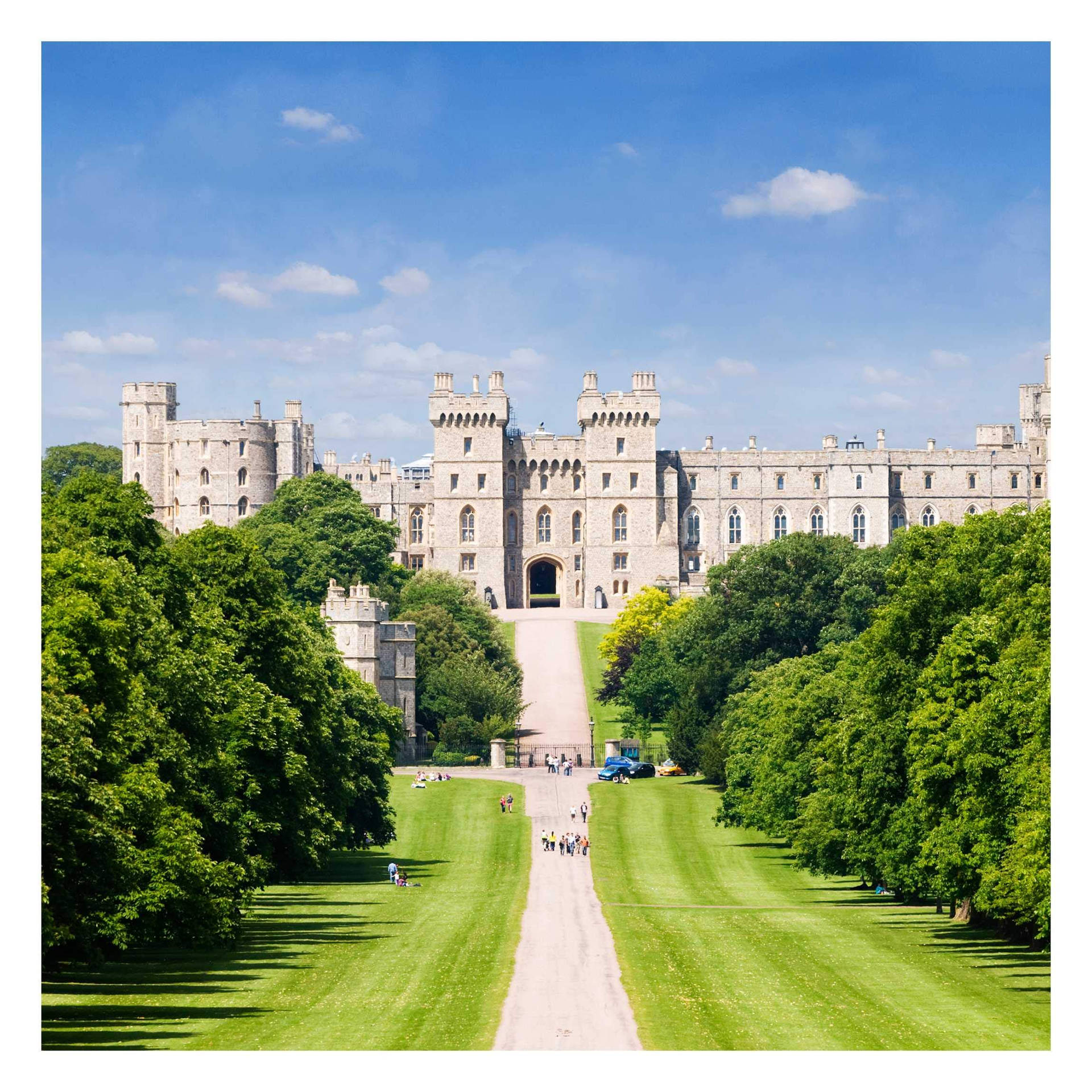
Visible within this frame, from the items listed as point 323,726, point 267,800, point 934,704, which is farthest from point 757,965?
point 323,726

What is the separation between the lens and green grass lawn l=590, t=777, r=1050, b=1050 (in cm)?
2170

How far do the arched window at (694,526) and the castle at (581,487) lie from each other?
0.26 ft

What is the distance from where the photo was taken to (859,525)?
120 metres

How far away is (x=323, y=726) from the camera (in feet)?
124

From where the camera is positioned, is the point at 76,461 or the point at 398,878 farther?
the point at 76,461

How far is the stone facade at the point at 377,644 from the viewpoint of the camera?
67.9m

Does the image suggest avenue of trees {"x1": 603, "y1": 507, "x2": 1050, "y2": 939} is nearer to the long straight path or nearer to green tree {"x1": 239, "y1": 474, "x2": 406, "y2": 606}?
the long straight path

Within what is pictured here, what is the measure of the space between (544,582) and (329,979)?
94.7 m

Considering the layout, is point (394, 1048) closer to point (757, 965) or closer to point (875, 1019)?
point (875, 1019)

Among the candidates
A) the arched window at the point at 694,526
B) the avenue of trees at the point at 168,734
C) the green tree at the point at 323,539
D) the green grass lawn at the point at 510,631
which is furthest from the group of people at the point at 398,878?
the arched window at the point at 694,526

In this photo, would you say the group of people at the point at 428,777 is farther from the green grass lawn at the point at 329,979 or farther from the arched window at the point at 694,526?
the arched window at the point at 694,526

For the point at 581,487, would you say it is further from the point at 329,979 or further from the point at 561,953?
the point at 329,979

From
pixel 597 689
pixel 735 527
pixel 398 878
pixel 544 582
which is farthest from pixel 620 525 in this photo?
pixel 398 878
